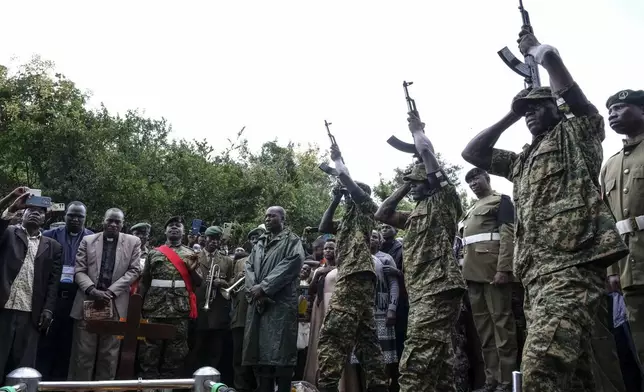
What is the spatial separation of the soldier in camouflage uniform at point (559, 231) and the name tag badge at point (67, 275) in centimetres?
567

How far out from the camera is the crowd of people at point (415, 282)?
150 inches

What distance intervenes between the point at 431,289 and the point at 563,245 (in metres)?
2.00

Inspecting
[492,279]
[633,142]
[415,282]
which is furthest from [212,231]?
[633,142]

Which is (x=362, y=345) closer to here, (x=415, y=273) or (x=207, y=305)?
(x=415, y=273)

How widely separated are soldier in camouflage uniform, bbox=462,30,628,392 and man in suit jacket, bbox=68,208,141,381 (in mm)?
5221

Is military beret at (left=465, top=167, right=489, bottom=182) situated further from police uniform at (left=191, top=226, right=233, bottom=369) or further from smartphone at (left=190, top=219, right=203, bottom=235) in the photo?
smartphone at (left=190, top=219, right=203, bottom=235)

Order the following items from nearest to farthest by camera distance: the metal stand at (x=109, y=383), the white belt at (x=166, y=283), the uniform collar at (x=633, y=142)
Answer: the metal stand at (x=109, y=383) < the uniform collar at (x=633, y=142) < the white belt at (x=166, y=283)

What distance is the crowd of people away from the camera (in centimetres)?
382

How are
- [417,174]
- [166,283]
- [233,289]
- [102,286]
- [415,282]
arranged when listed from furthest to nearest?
[233,289] < [166,283] < [102,286] < [417,174] < [415,282]

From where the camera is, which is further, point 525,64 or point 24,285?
point 24,285

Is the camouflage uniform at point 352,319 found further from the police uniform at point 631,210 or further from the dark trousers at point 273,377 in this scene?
the police uniform at point 631,210

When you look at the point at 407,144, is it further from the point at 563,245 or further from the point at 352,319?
the point at 563,245

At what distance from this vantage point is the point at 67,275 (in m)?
7.89

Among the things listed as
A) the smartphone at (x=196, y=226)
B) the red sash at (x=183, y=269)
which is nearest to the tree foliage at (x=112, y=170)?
the smartphone at (x=196, y=226)
